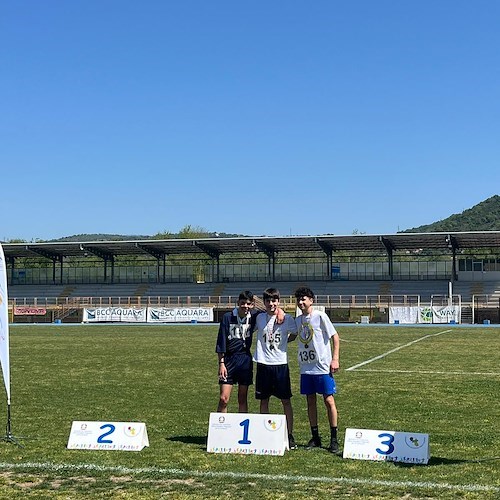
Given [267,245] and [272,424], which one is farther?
[267,245]

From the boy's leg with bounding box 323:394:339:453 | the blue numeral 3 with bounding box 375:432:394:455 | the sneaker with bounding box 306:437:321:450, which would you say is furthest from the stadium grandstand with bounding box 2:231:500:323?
the blue numeral 3 with bounding box 375:432:394:455

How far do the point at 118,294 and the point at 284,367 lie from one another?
60474 millimetres

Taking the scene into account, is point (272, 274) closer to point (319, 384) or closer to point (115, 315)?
point (115, 315)

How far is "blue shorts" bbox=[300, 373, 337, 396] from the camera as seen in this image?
8.58m

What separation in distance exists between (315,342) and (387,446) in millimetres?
1371

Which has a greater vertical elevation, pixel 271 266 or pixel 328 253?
pixel 328 253

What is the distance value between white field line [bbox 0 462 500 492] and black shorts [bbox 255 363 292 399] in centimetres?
148

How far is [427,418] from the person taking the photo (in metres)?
10.9

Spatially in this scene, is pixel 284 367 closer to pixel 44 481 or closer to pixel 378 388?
pixel 44 481

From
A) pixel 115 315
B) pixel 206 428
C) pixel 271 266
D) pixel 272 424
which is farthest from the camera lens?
pixel 271 266

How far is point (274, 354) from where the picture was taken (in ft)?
28.7

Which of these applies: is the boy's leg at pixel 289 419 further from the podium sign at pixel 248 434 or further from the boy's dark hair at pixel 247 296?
the boy's dark hair at pixel 247 296

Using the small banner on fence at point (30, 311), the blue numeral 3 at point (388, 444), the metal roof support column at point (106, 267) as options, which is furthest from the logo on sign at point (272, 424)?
the metal roof support column at point (106, 267)

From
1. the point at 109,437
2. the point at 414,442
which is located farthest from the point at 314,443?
the point at 109,437
